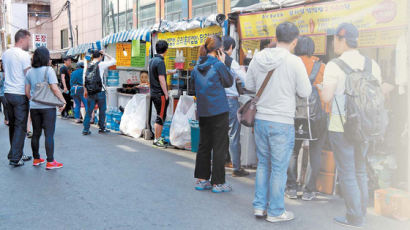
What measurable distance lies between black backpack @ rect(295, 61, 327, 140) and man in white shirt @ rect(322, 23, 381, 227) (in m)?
0.51

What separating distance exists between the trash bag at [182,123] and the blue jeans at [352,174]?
13.8 feet

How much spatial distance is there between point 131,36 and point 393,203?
27.5 feet

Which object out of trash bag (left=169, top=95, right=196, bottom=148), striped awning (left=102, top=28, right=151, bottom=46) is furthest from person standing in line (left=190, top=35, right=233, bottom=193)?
striped awning (left=102, top=28, right=151, bottom=46)

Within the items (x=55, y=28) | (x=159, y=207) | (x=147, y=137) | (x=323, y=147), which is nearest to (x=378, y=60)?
(x=323, y=147)

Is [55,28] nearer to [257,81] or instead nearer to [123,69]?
[123,69]

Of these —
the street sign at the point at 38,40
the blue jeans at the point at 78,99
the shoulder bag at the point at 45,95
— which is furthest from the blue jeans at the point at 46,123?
the street sign at the point at 38,40

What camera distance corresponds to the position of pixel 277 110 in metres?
3.99

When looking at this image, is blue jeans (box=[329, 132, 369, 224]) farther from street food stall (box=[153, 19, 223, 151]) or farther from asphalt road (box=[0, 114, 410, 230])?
street food stall (box=[153, 19, 223, 151])

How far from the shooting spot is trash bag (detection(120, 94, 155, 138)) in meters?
9.45

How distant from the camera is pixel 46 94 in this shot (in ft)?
20.3

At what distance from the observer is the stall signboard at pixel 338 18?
4824mm

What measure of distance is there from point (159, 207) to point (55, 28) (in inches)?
1164

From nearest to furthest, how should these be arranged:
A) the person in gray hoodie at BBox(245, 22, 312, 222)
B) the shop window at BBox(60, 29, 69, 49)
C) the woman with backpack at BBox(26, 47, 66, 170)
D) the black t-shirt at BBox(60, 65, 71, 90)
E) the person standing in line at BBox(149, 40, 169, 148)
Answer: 1. the person in gray hoodie at BBox(245, 22, 312, 222)
2. the woman with backpack at BBox(26, 47, 66, 170)
3. the person standing in line at BBox(149, 40, 169, 148)
4. the black t-shirt at BBox(60, 65, 71, 90)
5. the shop window at BBox(60, 29, 69, 49)

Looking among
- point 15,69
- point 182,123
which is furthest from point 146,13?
point 15,69
